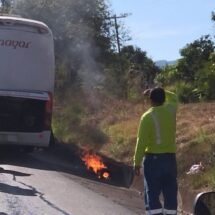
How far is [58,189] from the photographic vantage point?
12289 mm

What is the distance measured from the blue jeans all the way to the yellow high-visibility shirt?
10cm

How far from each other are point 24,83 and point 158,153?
318 inches

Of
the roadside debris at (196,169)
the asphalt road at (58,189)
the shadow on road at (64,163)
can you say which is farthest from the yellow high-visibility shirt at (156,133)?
the shadow on road at (64,163)

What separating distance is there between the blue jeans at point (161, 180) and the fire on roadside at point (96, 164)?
712cm

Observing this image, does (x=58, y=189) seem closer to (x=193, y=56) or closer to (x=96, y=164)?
(x=96, y=164)

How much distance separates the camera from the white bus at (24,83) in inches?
627

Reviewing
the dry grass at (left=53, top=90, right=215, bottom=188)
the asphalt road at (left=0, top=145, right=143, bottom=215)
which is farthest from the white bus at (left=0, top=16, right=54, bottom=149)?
the dry grass at (left=53, top=90, right=215, bottom=188)

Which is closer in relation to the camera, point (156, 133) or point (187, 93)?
point (156, 133)

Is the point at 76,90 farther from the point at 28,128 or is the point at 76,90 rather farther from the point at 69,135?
the point at 28,128

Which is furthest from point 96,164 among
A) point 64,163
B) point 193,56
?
point 193,56

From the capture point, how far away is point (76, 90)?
93.2 ft

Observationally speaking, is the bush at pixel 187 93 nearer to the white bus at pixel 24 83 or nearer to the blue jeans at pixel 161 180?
the white bus at pixel 24 83

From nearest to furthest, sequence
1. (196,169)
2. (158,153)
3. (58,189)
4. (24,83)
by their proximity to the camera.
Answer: (158,153), (58,189), (196,169), (24,83)

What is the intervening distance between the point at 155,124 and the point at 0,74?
805 centimetres
